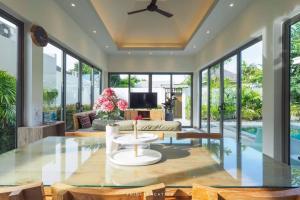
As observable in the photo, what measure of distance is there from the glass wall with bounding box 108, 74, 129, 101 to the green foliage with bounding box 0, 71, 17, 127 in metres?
6.20

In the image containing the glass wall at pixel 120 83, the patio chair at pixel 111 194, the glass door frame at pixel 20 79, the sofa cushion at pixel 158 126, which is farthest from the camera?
the glass wall at pixel 120 83

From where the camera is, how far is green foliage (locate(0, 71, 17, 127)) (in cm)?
304

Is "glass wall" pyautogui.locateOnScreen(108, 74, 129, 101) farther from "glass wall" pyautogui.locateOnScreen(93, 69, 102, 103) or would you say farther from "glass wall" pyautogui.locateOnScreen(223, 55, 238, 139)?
"glass wall" pyautogui.locateOnScreen(223, 55, 238, 139)

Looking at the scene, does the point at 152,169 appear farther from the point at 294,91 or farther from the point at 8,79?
the point at 8,79

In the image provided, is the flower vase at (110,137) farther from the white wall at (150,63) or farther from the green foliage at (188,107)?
the green foliage at (188,107)

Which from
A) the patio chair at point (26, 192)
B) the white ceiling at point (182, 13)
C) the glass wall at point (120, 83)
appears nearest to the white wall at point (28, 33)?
the white ceiling at point (182, 13)

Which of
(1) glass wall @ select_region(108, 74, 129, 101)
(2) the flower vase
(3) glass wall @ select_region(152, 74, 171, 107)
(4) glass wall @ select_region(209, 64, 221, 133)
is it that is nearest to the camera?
(2) the flower vase

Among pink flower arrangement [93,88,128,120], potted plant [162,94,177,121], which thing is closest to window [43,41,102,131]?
pink flower arrangement [93,88,128,120]

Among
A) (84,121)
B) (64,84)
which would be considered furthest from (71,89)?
(84,121)

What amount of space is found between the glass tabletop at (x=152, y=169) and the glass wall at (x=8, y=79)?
168 centimetres

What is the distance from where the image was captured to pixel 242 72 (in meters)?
4.87

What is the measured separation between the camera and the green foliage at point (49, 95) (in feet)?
13.7

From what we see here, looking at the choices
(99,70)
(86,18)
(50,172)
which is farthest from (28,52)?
(99,70)

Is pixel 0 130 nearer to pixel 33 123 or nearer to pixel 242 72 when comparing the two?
pixel 33 123
